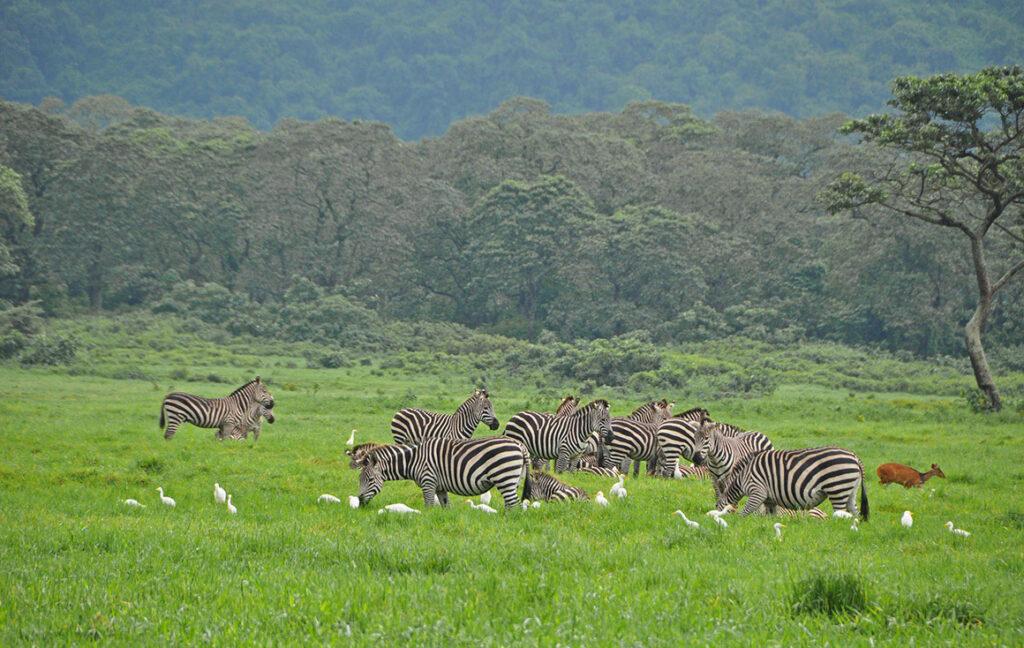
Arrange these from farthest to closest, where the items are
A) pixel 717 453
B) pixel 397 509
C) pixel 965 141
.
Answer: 1. pixel 965 141
2. pixel 717 453
3. pixel 397 509

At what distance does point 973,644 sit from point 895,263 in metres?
51.6

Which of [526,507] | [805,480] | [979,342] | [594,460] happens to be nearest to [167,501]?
[526,507]

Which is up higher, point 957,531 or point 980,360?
point 980,360

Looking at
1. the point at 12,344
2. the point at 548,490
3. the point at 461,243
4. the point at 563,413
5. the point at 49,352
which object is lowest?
the point at 548,490

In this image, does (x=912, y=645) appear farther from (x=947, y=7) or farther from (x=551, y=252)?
(x=947, y=7)

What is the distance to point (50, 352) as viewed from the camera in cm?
4172

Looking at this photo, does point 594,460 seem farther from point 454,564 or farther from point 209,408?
point 454,564

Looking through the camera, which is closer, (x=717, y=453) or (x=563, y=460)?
(x=717, y=453)

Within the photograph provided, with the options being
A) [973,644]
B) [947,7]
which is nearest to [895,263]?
[973,644]

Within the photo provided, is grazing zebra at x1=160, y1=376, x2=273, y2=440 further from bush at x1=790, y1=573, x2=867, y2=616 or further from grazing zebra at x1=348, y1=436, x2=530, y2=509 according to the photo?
bush at x1=790, y1=573, x2=867, y2=616

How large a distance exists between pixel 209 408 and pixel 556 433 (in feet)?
31.1

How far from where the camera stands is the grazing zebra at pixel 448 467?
577 inches

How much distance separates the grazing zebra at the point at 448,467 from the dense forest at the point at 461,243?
1628 inches

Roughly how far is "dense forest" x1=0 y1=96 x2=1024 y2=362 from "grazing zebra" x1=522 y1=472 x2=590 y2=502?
41415 mm
